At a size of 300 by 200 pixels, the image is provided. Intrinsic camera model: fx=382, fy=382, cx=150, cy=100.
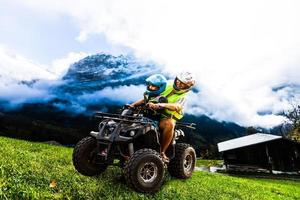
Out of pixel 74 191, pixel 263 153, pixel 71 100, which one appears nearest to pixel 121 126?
pixel 74 191

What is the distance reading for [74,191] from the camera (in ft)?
21.1

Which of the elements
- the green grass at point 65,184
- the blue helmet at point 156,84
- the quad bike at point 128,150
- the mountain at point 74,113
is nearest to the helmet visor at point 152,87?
the blue helmet at point 156,84

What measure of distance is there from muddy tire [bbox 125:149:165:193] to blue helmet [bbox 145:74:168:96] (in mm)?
1694

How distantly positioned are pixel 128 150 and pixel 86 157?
93 centimetres

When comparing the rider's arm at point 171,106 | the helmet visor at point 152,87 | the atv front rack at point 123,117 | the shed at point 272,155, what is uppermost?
the shed at point 272,155

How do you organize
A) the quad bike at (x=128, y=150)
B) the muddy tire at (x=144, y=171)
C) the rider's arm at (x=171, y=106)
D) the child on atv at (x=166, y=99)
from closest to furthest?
the muddy tire at (x=144, y=171) < the quad bike at (x=128, y=150) < the rider's arm at (x=171, y=106) < the child on atv at (x=166, y=99)

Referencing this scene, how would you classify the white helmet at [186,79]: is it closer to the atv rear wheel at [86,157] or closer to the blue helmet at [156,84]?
the blue helmet at [156,84]

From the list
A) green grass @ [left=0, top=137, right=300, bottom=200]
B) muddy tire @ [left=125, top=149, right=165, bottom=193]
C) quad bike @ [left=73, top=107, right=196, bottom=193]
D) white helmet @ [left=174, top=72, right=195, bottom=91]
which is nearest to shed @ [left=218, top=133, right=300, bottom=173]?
green grass @ [left=0, top=137, right=300, bottom=200]

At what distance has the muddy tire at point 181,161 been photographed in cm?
908

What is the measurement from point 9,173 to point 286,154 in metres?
41.7

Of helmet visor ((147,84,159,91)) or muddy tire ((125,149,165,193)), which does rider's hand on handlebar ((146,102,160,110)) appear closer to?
helmet visor ((147,84,159,91))

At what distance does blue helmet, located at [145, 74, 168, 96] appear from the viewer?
8336mm

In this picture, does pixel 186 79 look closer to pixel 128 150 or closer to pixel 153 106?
pixel 153 106

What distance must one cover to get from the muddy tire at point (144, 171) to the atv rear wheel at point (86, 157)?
1182mm
